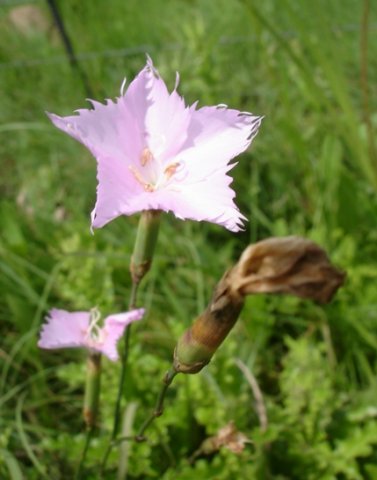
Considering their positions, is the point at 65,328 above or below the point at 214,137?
below

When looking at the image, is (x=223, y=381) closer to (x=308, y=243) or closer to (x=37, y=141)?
(x=308, y=243)

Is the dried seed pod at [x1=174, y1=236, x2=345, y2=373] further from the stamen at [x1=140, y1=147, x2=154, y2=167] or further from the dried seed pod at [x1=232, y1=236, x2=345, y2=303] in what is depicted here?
the stamen at [x1=140, y1=147, x2=154, y2=167]

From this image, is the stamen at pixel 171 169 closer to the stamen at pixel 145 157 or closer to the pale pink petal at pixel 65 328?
the stamen at pixel 145 157

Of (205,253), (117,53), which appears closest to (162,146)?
(205,253)

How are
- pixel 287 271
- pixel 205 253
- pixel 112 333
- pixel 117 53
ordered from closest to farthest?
pixel 287 271 → pixel 112 333 → pixel 205 253 → pixel 117 53

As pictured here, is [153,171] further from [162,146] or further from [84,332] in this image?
[84,332]

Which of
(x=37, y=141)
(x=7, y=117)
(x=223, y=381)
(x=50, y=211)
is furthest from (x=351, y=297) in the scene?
(x=7, y=117)

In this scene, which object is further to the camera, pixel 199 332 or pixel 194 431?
pixel 194 431
